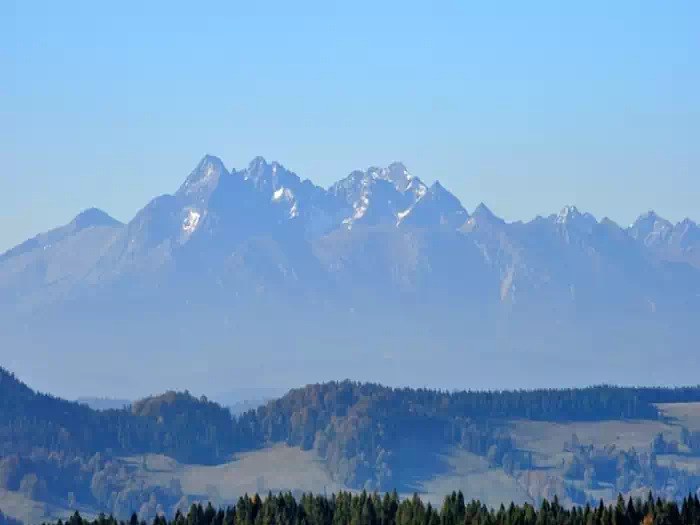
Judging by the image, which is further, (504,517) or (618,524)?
(504,517)

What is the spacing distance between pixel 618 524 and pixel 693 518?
6656 millimetres

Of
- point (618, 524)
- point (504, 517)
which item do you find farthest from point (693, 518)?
point (504, 517)

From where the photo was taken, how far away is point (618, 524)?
563ft

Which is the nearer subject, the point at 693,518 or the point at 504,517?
the point at 693,518

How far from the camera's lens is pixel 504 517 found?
194 meters

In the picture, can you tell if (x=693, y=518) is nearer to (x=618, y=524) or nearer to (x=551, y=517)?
(x=618, y=524)

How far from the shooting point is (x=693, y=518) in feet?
569

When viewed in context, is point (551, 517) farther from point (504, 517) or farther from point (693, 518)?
point (693, 518)

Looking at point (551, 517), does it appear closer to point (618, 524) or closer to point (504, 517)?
point (504, 517)

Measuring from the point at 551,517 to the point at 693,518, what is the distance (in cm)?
2518

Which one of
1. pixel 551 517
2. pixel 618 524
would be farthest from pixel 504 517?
pixel 618 524

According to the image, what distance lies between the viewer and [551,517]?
7736 inches

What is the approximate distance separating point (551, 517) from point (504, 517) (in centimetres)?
540

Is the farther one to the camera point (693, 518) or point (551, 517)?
point (551, 517)
